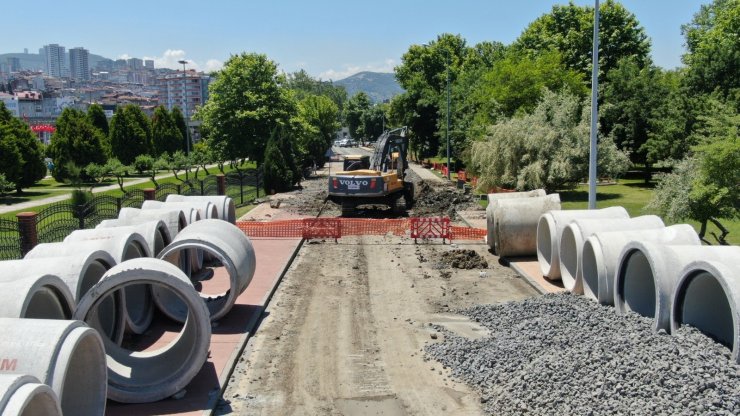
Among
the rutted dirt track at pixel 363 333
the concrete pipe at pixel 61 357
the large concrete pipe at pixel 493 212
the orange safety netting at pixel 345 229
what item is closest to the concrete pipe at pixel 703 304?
the rutted dirt track at pixel 363 333

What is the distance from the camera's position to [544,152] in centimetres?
3291

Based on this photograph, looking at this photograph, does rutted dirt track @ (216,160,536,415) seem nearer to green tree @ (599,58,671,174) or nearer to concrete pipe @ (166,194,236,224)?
concrete pipe @ (166,194,236,224)

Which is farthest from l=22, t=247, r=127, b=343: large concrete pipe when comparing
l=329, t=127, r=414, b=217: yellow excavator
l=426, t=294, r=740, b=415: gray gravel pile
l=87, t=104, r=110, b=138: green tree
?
l=87, t=104, r=110, b=138: green tree

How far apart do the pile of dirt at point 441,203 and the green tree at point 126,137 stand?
1151 inches

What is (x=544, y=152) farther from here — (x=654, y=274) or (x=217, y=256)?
(x=217, y=256)

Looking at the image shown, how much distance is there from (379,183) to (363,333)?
51.5 feet

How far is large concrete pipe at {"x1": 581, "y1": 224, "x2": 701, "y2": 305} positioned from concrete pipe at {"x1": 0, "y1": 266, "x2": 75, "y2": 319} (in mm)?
10144

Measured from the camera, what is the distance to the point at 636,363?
10.0 metres

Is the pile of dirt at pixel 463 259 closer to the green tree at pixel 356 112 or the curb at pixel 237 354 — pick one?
the curb at pixel 237 354

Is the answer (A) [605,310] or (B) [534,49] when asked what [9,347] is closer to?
(A) [605,310]

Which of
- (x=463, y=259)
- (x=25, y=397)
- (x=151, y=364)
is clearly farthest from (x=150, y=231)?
(x=25, y=397)

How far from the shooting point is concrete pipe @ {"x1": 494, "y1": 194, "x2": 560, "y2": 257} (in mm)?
21047

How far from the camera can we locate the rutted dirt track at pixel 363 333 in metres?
11.0

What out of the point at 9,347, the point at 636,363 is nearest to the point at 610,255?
the point at 636,363
